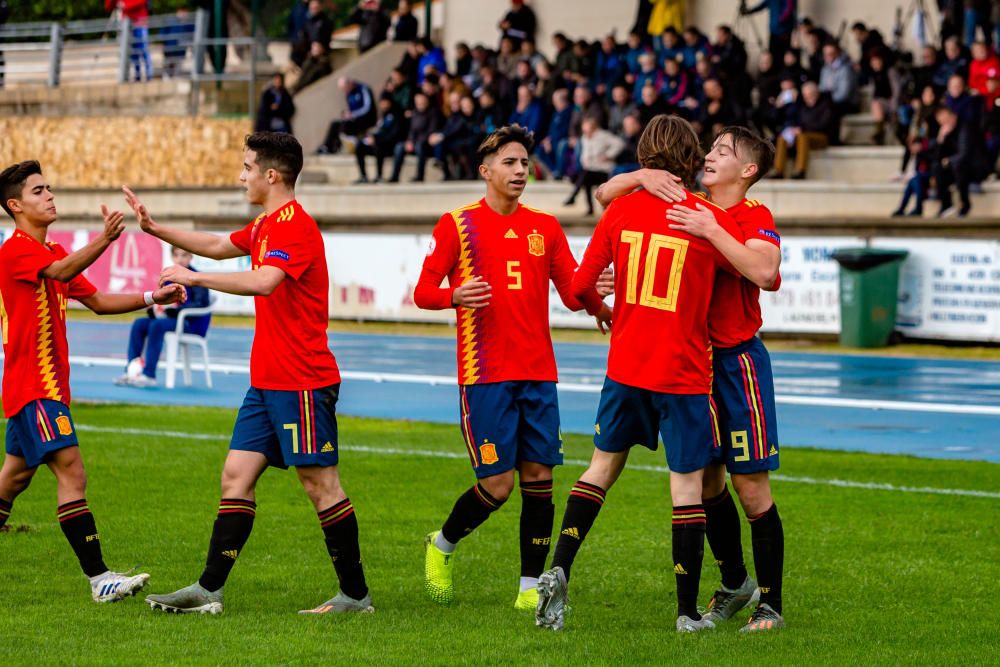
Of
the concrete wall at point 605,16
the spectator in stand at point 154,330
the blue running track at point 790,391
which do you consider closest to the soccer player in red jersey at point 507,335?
the blue running track at point 790,391

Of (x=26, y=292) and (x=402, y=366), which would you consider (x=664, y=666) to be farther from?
(x=402, y=366)

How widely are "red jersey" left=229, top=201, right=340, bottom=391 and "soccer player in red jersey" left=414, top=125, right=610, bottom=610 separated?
1.70 ft

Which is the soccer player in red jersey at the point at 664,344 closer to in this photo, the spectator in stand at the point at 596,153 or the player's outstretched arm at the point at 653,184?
the player's outstretched arm at the point at 653,184

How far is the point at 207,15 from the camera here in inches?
1446

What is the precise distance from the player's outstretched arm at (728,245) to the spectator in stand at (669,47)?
71.1 feet

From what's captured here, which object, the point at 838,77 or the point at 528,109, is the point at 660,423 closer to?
the point at 838,77

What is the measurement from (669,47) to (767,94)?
8.88 feet

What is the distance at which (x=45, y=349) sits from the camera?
7340mm

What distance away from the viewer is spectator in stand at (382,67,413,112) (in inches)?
1232

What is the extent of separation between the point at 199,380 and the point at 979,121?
1167 cm

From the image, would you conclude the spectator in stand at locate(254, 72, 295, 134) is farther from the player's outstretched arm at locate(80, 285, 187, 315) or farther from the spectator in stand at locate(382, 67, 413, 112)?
the player's outstretched arm at locate(80, 285, 187, 315)

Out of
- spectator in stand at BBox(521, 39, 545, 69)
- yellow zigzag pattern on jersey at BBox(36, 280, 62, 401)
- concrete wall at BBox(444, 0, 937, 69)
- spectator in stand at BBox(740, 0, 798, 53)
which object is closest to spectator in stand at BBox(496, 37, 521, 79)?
spectator in stand at BBox(521, 39, 545, 69)

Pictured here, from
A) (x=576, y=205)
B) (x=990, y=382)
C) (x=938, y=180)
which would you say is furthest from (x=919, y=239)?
(x=576, y=205)

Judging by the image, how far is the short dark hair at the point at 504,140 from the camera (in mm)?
7222
